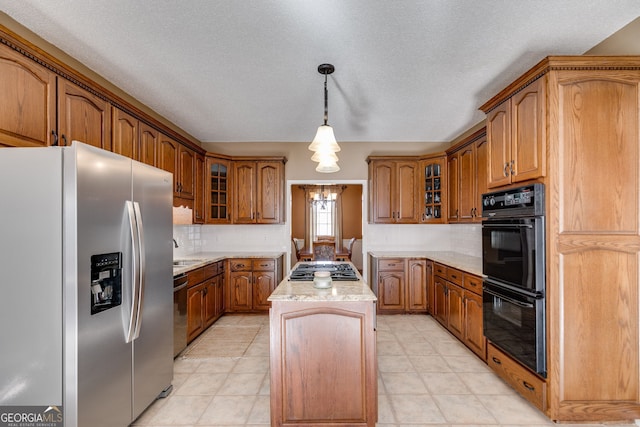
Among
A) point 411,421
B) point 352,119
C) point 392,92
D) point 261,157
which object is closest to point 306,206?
point 261,157

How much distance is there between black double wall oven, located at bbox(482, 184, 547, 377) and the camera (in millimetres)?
2113

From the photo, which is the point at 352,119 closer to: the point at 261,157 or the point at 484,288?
the point at 261,157

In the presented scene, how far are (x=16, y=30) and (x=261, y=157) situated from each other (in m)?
2.87

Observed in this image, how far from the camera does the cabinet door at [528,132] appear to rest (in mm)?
2121

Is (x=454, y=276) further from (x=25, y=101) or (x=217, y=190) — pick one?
(x=25, y=101)

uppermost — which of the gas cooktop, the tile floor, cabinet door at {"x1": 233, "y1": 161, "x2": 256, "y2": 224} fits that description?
cabinet door at {"x1": 233, "y1": 161, "x2": 256, "y2": 224}

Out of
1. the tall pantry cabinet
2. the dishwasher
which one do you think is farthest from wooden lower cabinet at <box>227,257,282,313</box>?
the tall pantry cabinet

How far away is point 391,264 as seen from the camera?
14.5 feet

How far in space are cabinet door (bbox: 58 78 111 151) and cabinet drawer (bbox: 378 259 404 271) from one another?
336 centimetres

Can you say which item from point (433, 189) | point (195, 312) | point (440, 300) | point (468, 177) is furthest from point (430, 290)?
point (195, 312)

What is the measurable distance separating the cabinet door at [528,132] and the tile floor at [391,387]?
5.37 ft

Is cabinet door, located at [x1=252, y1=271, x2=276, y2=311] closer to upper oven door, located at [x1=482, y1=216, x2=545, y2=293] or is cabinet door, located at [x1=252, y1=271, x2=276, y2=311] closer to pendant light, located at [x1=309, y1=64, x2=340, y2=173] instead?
pendant light, located at [x1=309, y1=64, x2=340, y2=173]

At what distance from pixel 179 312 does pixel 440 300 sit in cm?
295

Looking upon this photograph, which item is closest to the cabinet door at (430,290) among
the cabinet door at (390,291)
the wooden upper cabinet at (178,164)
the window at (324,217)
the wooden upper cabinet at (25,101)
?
the cabinet door at (390,291)
